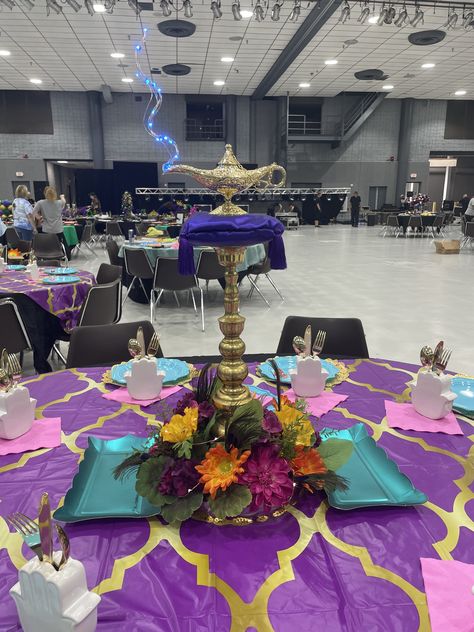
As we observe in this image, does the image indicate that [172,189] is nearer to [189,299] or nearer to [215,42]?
[215,42]

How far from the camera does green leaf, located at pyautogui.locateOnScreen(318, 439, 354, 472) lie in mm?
923

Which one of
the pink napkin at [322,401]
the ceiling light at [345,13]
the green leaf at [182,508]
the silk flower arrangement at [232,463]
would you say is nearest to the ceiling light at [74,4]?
the ceiling light at [345,13]

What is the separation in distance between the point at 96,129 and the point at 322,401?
1687 cm

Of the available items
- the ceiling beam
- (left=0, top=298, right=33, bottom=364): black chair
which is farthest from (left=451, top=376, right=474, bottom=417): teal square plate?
the ceiling beam

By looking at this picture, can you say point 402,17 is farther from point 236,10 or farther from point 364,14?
point 236,10

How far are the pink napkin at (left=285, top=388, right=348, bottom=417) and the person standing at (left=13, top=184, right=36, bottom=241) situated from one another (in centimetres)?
702

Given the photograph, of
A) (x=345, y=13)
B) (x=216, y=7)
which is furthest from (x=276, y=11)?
(x=345, y=13)

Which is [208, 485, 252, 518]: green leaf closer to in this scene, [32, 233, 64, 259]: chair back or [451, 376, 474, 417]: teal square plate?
[451, 376, 474, 417]: teal square plate

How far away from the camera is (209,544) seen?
83 centimetres

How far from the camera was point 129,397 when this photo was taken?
143 centimetres

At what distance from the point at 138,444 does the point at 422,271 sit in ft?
25.2

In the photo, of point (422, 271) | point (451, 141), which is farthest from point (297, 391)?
point (451, 141)

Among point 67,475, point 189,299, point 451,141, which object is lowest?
point 189,299

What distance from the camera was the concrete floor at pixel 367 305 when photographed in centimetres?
424
